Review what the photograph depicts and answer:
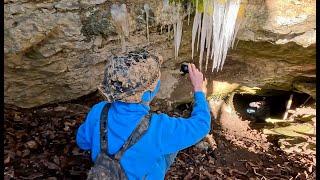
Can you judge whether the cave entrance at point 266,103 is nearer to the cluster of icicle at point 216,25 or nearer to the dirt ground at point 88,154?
the dirt ground at point 88,154

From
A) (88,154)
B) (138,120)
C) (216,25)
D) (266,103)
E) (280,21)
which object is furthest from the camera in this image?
(266,103)

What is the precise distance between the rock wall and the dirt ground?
0.97 feet

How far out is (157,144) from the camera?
2.99 m

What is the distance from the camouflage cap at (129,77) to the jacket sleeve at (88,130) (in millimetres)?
293

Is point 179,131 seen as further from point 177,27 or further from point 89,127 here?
point 177,27

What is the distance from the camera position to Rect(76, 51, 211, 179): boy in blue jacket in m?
2.88

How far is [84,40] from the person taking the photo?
14.8 feet

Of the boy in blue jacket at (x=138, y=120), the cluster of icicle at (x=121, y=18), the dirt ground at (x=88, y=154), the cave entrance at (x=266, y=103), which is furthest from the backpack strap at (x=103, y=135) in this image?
the cave entrance at (x=266, y=103)

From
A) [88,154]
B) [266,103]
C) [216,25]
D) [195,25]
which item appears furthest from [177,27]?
[266,103]

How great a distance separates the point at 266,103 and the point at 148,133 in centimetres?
554

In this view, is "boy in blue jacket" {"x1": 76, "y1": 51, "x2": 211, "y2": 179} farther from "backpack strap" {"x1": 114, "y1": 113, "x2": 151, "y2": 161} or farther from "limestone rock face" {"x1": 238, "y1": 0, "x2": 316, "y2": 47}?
"limestone rock face" {"x1": 238, "y1": 0, "x2": 316, "y2": 47}

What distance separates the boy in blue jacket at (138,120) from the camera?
288 cm

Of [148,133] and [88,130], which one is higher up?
[148,133]
